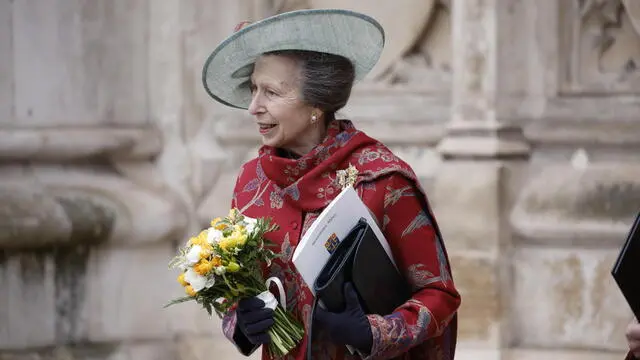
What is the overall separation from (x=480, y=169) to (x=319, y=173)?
1.99m

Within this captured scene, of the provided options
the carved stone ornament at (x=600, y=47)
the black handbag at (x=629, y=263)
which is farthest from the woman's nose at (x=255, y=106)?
the carved stone ornament at (x=600, y=47)

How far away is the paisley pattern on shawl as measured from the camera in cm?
277

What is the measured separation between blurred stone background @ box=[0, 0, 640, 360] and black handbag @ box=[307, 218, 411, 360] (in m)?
2.04

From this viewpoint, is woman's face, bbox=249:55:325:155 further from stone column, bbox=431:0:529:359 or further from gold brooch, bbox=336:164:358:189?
stone column, bbox=431:0:529:359

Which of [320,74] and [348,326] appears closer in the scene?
[348,326]

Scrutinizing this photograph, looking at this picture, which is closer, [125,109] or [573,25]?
[573,25]

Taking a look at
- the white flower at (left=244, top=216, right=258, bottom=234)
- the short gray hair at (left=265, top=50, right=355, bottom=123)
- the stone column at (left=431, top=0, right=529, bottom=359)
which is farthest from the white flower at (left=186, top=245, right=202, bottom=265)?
the stone column at (left=431, top=0, right=529, bottom=359)

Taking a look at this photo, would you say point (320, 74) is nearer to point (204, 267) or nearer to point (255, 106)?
point (255, 106)

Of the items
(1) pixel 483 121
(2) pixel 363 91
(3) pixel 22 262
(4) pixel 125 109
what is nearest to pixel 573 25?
(1) pixel 483 121

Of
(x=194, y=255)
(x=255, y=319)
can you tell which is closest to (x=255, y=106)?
(x=194, y=255)

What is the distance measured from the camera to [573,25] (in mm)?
4805

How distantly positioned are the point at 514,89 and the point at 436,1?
0.50 metres

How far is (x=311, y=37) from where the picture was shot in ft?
9.31

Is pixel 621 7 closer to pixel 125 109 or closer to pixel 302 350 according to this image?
pixel 125 109
